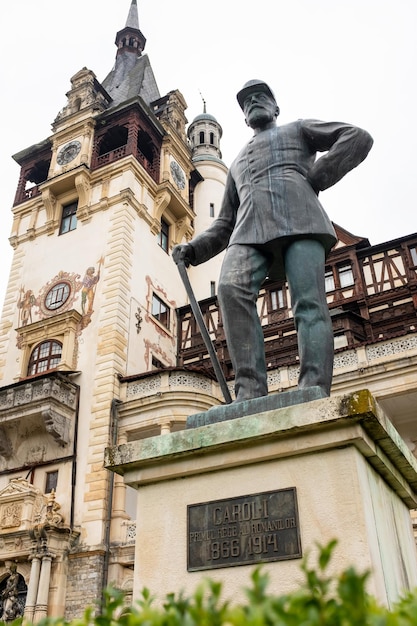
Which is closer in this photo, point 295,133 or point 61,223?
point 295,133

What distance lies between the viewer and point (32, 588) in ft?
57.4

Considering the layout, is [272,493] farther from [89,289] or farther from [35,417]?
[89,289]

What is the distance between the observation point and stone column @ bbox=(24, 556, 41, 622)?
17.1 m

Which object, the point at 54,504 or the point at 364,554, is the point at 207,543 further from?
the point at 54,504

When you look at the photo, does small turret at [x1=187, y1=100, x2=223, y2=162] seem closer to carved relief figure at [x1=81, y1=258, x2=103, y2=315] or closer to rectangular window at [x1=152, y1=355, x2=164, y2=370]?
carved relief figure at [x1=81, y1=258, x2=103, y2=315]

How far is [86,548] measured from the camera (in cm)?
1845

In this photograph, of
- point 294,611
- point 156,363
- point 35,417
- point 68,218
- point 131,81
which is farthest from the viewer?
point 131,81

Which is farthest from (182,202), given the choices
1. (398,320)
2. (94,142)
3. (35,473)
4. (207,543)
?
(207,543)

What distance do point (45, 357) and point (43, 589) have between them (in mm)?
9188

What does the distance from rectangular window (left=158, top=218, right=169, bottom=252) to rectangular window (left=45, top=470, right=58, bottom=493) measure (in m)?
12.3

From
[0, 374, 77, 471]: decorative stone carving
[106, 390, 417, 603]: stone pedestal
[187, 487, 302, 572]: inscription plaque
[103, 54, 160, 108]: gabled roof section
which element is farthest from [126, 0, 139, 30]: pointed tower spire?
[187, 487, 302, 572]: inscription plaque

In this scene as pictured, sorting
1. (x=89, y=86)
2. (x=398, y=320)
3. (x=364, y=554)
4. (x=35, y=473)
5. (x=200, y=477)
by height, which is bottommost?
(x=364, y=554)

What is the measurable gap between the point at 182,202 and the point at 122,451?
26442 millimetres

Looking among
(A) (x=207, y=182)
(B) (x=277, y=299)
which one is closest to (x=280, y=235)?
(B) (x=277, y=299)
